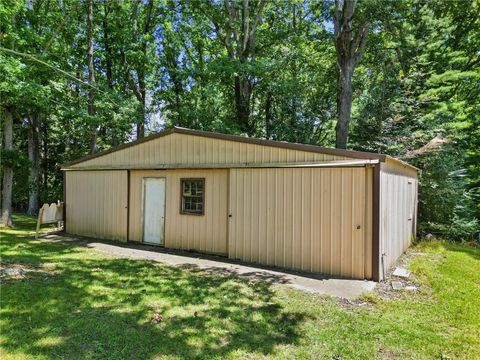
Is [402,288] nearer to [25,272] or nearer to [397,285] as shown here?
[397,285]

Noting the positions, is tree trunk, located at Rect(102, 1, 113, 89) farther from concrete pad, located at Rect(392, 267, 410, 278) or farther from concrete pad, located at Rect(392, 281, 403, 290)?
concrete pad, located at Rect(392, 281, 403, 290)

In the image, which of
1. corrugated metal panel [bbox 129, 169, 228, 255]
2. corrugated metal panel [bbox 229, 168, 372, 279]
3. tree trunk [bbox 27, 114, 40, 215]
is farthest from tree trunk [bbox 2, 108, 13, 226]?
corrugated metal panel [bbox 229, 168, 372, 279]

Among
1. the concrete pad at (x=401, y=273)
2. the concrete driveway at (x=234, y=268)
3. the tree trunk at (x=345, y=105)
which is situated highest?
the tree trunk at (x=345, y=105)

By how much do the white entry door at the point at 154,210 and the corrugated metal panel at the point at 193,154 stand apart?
0.57m

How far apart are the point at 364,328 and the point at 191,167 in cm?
546

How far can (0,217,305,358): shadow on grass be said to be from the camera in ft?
11.6

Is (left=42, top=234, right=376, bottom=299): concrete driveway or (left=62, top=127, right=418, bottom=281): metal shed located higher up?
(left=62, top=127, right=418, bottom=281): metal shed

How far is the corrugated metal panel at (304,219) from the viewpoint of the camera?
6094 millimetres

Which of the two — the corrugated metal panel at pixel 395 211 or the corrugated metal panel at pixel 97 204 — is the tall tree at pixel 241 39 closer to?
the corrugated metal panel at pixel 97 204

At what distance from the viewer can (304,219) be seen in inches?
261

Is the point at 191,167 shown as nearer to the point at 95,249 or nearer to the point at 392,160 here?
the point at 95,249

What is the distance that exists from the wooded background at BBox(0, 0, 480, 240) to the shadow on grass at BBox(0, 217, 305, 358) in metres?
5.52

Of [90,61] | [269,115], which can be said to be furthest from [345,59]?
[90,61]

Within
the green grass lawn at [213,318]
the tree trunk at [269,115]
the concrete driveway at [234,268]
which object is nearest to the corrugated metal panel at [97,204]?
the concrete driveway at [234,268]
